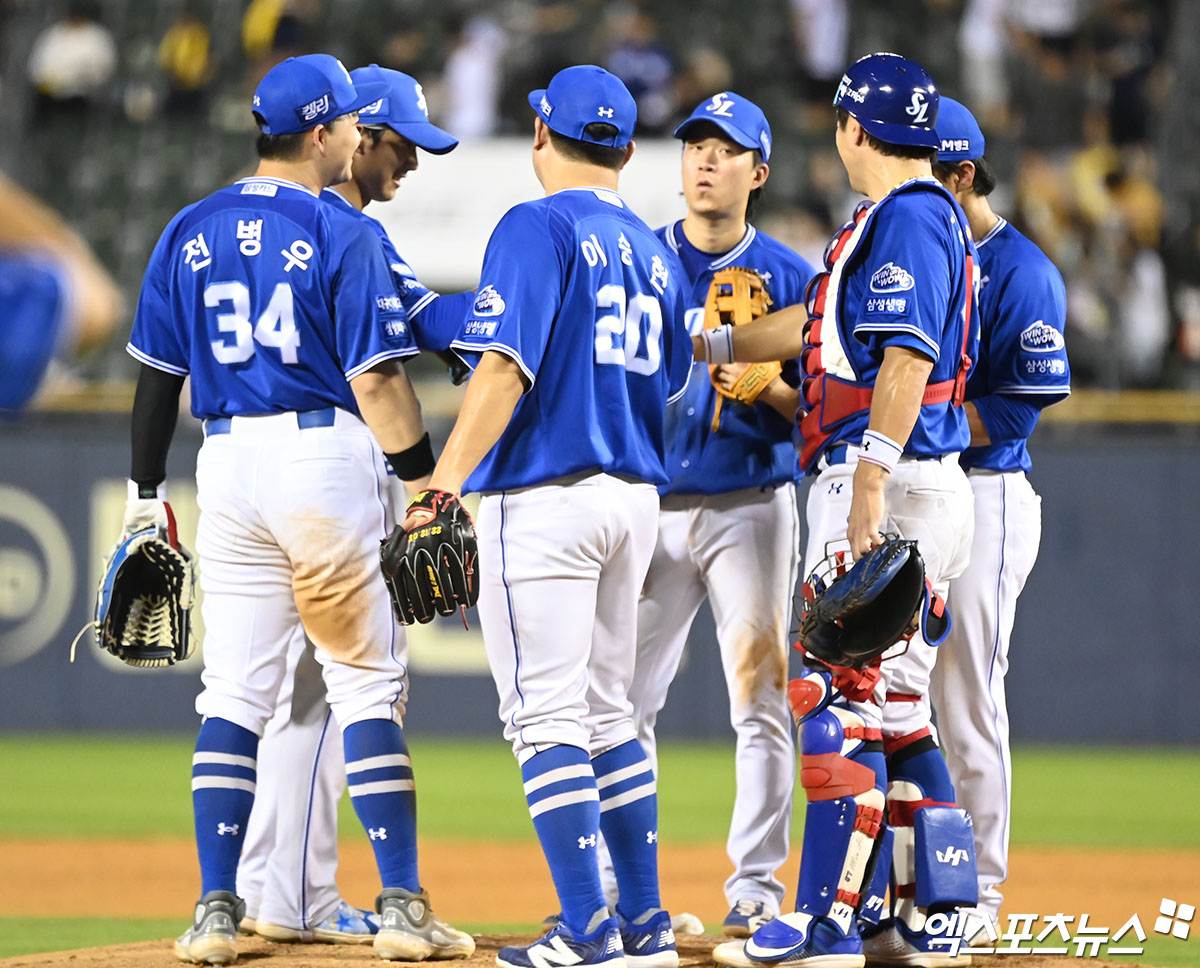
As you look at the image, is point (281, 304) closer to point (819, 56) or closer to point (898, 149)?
point (898, 149)

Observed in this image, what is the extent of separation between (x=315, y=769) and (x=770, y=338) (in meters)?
1.91

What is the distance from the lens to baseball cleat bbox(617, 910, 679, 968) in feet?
14.2

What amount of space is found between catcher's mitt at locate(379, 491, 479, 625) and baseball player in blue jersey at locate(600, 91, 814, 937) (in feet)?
4.43

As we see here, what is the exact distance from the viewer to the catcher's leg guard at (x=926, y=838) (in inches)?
175

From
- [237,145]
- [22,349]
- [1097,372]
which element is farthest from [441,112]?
[22,349]

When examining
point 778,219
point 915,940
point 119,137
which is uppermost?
point 119,137

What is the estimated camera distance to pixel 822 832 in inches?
168

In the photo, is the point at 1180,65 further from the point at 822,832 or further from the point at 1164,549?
the point at 822,832

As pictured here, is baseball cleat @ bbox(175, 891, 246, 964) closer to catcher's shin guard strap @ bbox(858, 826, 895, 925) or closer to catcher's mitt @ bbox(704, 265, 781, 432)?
catcher's shin guard strap @ bbox(858, 826, 895, 925)

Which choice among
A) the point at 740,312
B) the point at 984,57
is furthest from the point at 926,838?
the point at 984,57

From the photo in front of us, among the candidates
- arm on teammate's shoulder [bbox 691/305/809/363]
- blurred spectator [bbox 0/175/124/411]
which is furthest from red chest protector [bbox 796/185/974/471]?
blurred spectator [bbox 0/175/124/411]

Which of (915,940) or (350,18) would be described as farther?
(350,18)

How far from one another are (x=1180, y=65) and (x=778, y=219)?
4.11m

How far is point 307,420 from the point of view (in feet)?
15.4
